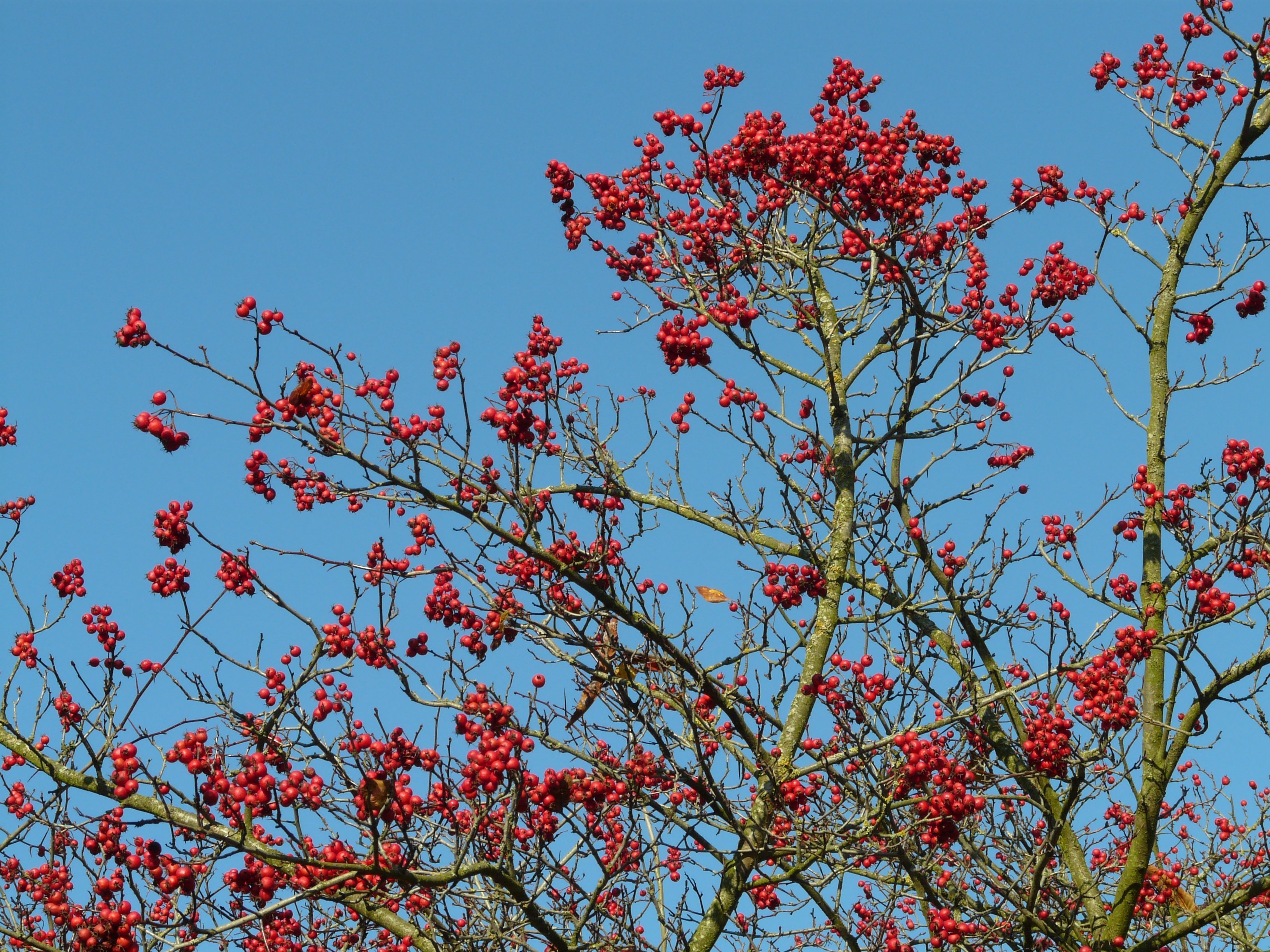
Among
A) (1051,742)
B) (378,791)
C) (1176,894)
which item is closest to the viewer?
(378,791)

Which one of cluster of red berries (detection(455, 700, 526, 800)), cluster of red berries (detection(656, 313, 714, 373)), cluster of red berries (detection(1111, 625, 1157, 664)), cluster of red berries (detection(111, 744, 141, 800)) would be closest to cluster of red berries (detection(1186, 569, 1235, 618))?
cluster of red berries (detection(1111, 625, 1157, 664))

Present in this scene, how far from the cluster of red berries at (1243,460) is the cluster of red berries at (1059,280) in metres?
1.80

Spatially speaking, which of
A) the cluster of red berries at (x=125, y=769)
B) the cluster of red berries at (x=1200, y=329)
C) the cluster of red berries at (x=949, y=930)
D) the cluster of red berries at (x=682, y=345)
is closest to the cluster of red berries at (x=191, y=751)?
the cluster of red berries at (x=125, y=769)

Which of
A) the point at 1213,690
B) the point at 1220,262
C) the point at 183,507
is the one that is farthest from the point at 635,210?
the point at 1213,690

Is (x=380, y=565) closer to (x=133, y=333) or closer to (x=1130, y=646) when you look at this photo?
(x=133, y=333)

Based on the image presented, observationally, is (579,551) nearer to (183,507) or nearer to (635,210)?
(183,507)

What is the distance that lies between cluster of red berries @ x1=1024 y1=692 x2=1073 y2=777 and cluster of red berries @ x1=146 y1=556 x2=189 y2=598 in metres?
5.72

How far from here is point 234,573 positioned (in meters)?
6.94

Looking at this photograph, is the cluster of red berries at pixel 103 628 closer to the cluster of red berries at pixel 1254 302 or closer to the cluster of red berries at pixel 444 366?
the cluster of red berries at pixel 444 366

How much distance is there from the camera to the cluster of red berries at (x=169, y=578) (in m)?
6.98

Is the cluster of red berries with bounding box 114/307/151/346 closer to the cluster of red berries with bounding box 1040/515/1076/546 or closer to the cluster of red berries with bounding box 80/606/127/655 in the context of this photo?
the cluster of red berries with bounding box 80/606/127/655

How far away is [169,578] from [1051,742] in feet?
19.4

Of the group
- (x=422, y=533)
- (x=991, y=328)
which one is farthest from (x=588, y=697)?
(x=991, y=328)

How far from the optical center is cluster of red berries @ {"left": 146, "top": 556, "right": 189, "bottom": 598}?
6.98 meters
